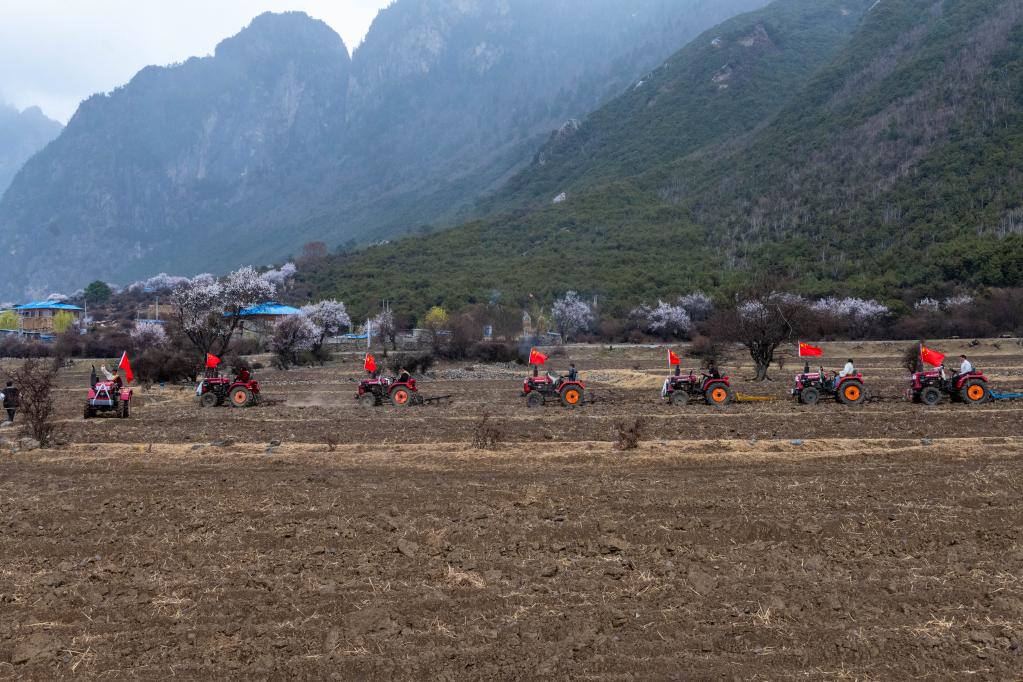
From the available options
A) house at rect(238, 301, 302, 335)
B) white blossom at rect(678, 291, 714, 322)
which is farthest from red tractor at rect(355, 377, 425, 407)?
white blossom at rect(678, 291, 714, 322)

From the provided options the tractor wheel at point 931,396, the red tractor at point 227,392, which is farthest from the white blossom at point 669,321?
the red tractor at point 227,392

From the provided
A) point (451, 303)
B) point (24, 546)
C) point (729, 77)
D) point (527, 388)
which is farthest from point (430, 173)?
point (24, 546)

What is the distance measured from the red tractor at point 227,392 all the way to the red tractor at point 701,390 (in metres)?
12.8

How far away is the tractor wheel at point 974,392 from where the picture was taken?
18.1m

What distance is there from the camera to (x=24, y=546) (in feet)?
25.8

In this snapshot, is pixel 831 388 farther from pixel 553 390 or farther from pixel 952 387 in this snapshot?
pixel 553 390

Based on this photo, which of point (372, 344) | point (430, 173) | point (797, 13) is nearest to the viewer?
point (372, 344)

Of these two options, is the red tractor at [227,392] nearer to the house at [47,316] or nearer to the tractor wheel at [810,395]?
the tractor wheel at [810,395]

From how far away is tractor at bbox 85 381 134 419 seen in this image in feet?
62.4

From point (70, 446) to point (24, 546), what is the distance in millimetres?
7536

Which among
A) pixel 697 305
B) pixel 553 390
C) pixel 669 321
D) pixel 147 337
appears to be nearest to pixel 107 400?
pixel 553 390

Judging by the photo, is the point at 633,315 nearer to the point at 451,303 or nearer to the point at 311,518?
the point at 451,303

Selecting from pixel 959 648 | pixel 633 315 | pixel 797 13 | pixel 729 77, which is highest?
pixel 797 13

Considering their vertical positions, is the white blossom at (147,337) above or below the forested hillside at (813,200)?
below
